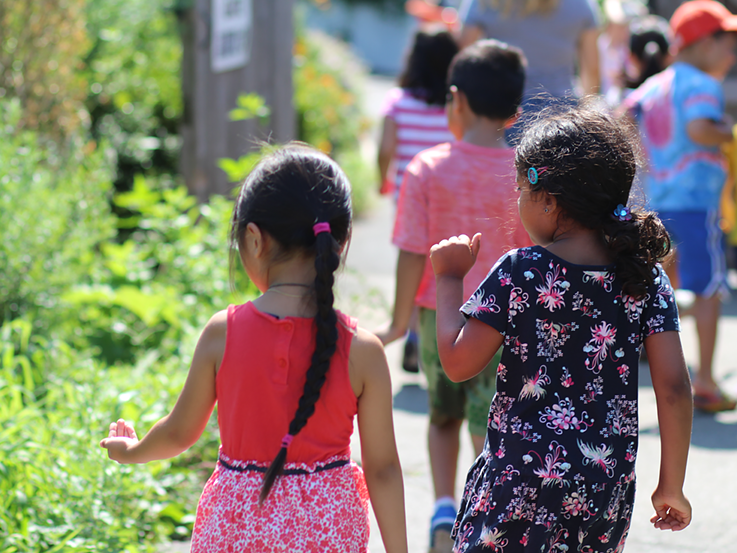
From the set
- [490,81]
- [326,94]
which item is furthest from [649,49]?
[326,94]

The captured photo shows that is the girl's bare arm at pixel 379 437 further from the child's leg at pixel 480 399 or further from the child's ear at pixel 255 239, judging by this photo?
the child's leg at pixel 480 399

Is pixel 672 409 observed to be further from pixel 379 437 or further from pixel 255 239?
pixel 255 239

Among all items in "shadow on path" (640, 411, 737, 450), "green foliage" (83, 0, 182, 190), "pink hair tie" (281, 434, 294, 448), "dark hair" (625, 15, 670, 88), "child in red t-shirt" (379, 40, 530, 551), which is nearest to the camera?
"pink hair tie" (281, 434, 294, 448)

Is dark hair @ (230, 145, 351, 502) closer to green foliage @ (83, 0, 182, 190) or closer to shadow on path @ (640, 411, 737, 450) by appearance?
shadow on path @ (640, 411, 737, 450)

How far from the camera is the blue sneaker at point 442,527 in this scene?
2.86 meters

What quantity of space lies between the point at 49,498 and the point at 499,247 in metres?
1.61

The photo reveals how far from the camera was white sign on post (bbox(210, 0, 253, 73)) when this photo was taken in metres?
5.32

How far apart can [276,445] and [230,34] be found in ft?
13.7

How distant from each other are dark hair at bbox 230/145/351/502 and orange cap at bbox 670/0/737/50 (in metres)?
2.99

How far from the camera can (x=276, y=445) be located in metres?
1.81

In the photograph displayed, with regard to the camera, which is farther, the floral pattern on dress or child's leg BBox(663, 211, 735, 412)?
child's leg BBox(663, 211, 735, 412)

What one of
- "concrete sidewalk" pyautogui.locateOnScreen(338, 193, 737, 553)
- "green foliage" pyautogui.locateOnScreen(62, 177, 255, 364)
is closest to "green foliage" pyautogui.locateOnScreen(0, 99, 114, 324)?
"green foliage" pyautogui.locateOnScreen(62, 177, 255, 364)

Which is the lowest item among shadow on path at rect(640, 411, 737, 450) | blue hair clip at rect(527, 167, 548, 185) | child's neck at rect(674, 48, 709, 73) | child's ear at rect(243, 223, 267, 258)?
shadow on path at rect(640, 411, 737, 450)

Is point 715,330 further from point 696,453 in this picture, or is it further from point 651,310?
point 651,310
